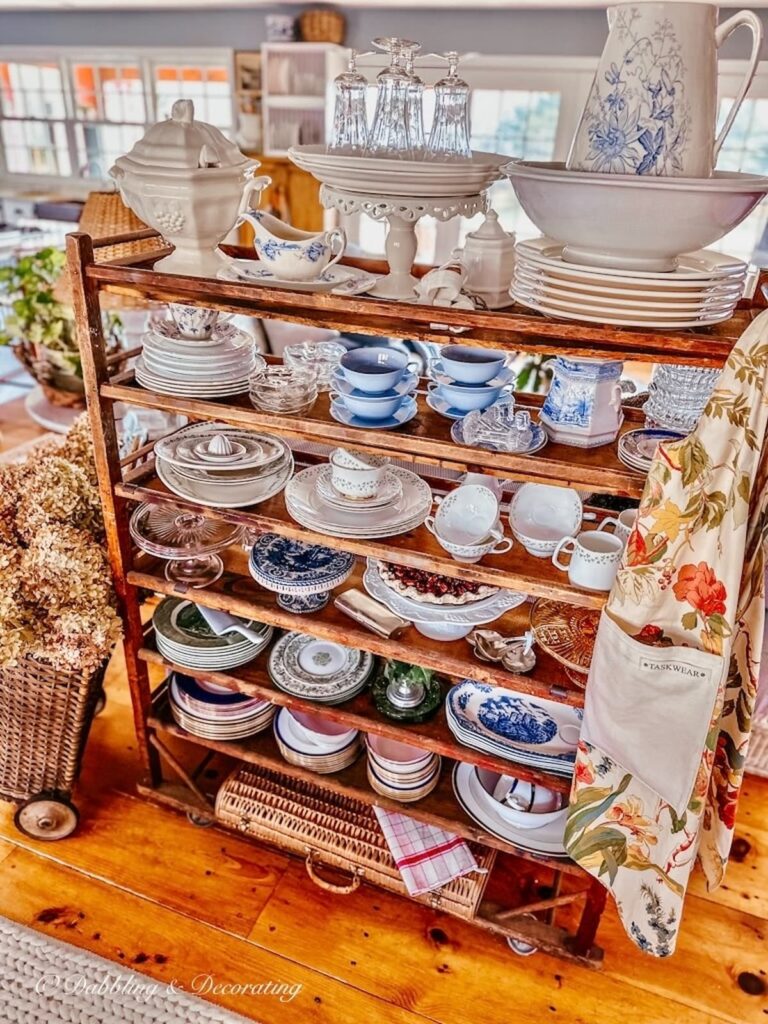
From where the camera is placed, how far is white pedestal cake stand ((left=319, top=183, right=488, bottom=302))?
1078mm

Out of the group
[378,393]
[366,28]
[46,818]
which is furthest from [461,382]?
[366,28]

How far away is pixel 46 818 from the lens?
165 centimetres

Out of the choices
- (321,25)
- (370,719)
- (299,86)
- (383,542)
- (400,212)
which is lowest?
(370,719)

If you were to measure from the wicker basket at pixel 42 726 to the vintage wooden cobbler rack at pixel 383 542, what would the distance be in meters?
0.12

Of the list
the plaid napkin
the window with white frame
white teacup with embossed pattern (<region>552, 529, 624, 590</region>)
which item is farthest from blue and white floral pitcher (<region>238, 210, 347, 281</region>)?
the window with white frame

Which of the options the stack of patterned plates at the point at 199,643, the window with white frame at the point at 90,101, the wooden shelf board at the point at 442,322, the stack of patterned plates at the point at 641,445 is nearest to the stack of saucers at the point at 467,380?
the wooden shelf board at the point at 442,322

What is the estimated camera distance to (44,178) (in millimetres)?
6996

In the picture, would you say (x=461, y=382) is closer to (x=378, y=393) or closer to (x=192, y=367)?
(x=378, y=393)

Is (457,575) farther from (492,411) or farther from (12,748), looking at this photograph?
(12,748)

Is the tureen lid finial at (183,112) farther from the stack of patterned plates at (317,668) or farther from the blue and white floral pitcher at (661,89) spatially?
the stack of patterned plates at (317,668)

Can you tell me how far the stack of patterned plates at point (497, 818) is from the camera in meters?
1.41

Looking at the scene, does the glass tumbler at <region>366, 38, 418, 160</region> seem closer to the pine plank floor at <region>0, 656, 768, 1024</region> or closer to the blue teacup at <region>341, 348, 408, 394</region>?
the blue teacup at <region>341, 348, 408, 394</region>

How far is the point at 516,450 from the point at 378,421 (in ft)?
0.75

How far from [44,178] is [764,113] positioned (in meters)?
6.03
